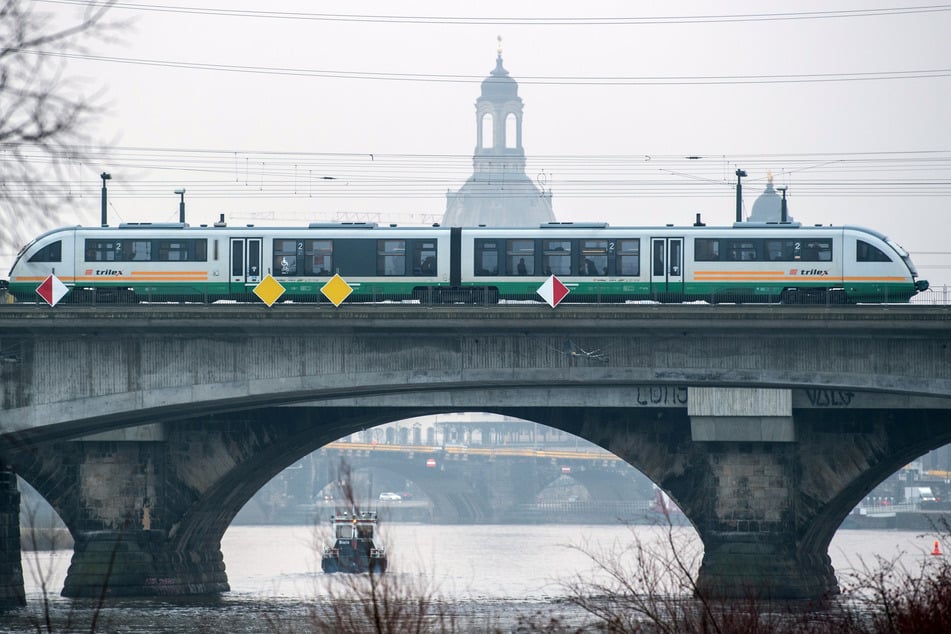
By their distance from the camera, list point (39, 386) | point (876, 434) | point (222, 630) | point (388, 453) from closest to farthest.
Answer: point (39, 386) < point (222, 630) < point (876, 434) < point (388, 453)

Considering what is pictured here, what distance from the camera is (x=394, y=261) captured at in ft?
177

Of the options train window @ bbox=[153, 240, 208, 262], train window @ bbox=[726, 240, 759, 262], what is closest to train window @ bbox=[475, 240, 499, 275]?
train window @ bbox=[726, 240, 759, 262]

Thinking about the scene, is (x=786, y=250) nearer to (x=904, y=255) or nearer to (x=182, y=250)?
(x=904, y=255)

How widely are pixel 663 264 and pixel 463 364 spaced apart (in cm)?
1222

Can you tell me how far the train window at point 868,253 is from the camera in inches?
2093

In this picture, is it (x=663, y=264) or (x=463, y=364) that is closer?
(x=463, y=364)

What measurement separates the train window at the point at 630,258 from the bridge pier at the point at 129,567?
20.7m

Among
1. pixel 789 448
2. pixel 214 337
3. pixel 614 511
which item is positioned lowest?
pixel 614 511

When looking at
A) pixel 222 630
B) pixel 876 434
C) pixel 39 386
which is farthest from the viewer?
pixel 876 434

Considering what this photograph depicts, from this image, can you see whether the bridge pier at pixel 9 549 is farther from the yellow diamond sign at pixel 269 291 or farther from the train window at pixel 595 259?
the train window at pixel 595 259

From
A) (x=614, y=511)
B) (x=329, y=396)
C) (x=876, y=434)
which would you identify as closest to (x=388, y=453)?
(x=614, y=511)

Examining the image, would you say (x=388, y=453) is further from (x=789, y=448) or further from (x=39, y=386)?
(x=39, y=386)

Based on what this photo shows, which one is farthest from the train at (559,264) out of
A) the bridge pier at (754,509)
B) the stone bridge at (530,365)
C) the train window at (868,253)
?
the bridge pier at (754,509)

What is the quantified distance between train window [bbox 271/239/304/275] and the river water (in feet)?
35.7
